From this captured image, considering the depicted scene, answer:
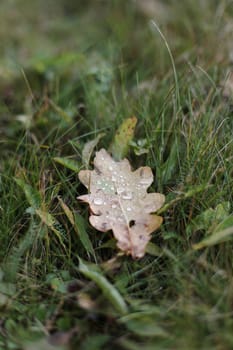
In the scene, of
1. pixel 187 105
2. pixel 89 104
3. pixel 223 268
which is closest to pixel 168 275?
pixel 223 268

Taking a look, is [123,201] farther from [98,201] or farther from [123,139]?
[123,139]

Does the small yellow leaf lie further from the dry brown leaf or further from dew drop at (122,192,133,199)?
dew drop at (122,192,133,199)

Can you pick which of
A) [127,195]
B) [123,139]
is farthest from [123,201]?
[123,139]

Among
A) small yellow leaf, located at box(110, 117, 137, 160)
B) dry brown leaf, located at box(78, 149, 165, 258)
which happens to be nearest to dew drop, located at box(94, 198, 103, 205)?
dry brown leaf, located at box(78, 149, 165, 258)

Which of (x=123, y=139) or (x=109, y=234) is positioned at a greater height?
(x=123, y=139)

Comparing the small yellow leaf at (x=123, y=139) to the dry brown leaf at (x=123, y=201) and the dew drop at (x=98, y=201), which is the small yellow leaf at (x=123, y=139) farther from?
the dew drop at (x=98, y=201)

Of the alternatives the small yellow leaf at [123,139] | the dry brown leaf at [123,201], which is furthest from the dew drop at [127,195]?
the small yellow leaf at [123,139]
